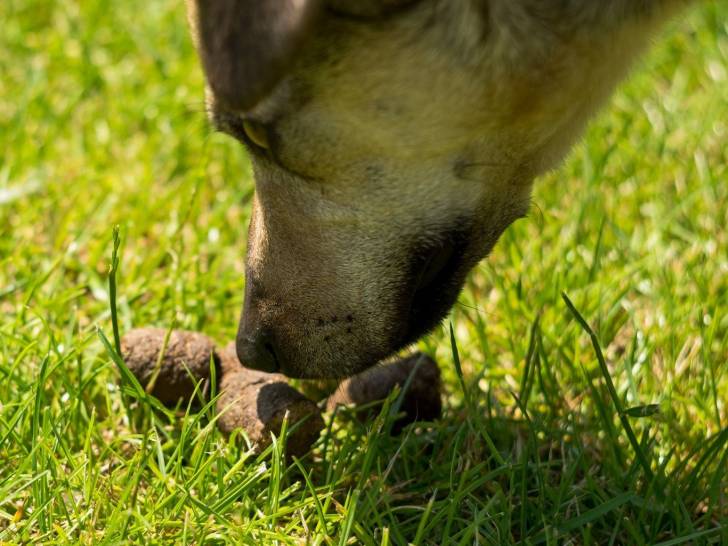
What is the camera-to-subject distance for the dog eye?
107 inches

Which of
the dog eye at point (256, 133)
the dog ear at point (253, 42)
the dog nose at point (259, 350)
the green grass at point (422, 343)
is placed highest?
the dog ear at point (253, 42)

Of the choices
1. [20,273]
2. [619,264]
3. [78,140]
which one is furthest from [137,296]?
[619,264]

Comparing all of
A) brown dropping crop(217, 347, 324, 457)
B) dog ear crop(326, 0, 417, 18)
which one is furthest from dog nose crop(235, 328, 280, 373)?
dog ear crop(326, 0, 417, 18)

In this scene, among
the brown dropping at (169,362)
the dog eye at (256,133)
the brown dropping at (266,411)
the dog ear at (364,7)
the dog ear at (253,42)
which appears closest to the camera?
the dog ear at (253,42)

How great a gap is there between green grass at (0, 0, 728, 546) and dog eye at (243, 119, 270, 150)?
76 centimetres

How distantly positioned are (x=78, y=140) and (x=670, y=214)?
2.55m

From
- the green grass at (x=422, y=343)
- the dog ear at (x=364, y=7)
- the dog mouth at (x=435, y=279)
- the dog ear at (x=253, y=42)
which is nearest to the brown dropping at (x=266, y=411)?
the green grass at (x=422, y=343)

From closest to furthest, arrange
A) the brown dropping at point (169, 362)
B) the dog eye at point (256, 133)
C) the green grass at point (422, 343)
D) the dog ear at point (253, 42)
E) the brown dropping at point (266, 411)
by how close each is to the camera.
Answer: the dog ear at point (253, 42)
the dog eye at point (256, 133)
the green grass at point (422, 343)
the brown dropping at point (266, 411)
the brown dropping at point (169, 362)

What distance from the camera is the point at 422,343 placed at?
3.67 meters

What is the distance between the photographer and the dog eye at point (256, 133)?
2729 mm

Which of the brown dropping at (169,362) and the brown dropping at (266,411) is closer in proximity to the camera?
the brown dropping at (266,411)

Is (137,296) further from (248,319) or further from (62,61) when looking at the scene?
(62,61)

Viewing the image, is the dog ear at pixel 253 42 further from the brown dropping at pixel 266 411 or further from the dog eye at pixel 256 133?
the brown dropping at pixel 266 411

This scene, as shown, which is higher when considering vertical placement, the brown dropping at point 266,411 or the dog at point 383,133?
the dog at point 383,133
